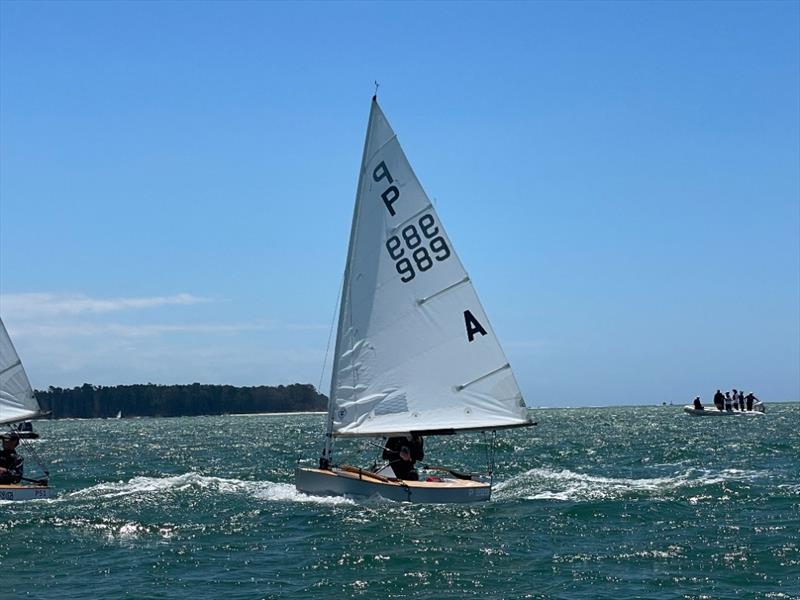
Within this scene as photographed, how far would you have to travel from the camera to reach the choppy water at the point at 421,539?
19.7 m

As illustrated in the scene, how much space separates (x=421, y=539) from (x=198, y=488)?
13221mm

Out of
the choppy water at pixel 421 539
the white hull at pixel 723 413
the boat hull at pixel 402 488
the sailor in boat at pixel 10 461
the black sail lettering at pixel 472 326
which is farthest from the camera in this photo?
the white hull at pixel 723 413

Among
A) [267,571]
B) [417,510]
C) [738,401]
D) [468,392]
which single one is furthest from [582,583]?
[738,401]

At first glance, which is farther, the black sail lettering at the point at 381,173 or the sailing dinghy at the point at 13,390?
the sailing dinghy at the point at 13,390

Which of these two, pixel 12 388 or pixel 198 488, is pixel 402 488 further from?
pixel 12 388

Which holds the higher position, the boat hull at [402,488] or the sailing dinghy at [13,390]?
the sailing dinghy at [13,390]

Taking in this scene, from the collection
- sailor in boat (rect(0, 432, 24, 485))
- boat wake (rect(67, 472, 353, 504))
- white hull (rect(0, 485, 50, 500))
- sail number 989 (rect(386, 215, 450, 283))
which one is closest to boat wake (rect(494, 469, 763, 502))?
boat wake (rect(67, 472, 353, 504))

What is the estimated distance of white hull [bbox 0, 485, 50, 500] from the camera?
31.7 m

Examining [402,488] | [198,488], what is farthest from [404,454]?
[198,488]

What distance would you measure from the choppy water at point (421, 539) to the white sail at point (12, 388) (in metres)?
3.00

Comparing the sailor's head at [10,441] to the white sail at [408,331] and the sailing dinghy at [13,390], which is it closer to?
the sailing dinghy at [13,390]

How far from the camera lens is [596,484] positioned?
34.9m

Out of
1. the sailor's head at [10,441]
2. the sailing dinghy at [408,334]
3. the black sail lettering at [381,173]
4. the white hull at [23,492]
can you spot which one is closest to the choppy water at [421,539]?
the white hull at [23,492]

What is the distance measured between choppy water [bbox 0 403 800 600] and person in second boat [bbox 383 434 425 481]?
1.85 m
